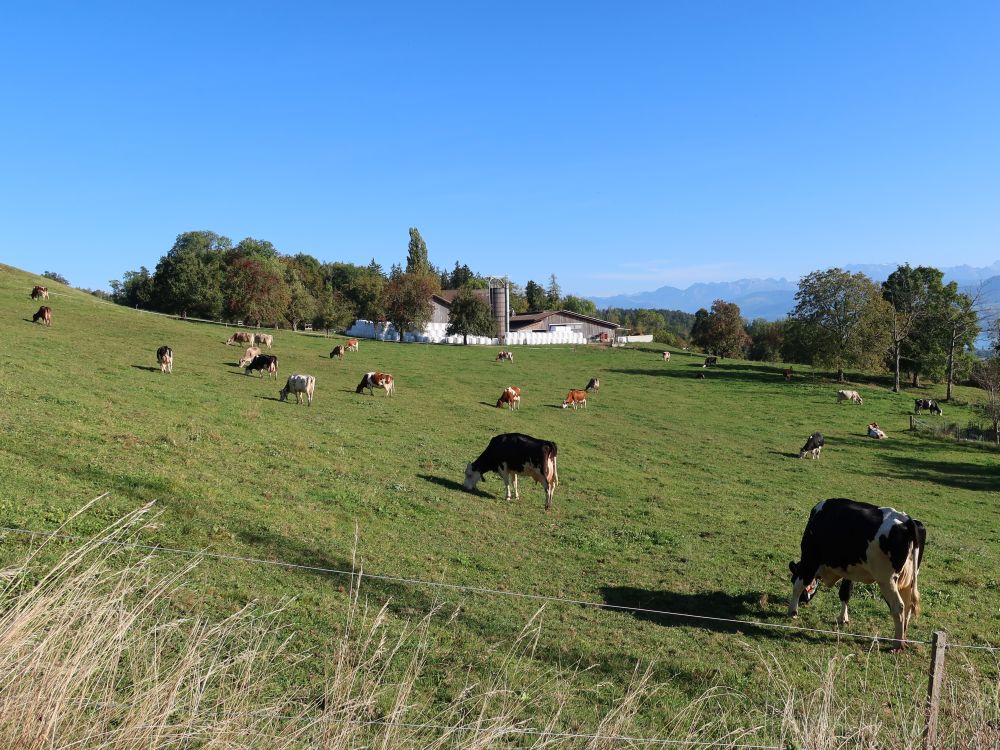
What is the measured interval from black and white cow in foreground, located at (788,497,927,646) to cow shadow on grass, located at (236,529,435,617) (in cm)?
642

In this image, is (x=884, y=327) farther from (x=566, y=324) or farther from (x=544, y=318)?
(x=544, y=318)

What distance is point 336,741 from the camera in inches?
133

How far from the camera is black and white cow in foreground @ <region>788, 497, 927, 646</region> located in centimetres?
975

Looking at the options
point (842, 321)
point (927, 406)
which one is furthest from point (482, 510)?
point (842, 321)

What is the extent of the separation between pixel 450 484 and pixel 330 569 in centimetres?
857

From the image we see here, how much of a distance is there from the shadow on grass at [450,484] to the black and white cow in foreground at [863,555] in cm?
851

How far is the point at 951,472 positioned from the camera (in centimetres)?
2970

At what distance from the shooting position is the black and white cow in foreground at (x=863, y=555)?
9750 mm

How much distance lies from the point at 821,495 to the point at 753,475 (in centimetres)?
301

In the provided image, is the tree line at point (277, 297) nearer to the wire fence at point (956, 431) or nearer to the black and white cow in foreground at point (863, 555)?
the wire fence at point (956, 431)

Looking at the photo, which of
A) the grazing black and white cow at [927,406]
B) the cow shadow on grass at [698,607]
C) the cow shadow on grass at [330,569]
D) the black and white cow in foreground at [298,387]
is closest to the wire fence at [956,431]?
the grazing black and white cow at [927,406]

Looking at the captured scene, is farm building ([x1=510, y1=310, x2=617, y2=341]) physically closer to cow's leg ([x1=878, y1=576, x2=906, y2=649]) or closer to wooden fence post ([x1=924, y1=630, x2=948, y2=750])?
cow's leg ([x1=878, y1=576, x2=906, y2=649])

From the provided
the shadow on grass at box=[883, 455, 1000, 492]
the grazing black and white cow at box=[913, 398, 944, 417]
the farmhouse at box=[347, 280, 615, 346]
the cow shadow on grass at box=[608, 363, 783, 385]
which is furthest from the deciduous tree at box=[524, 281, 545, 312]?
the shadow on grass at box=[883, 455, 1000, 492]

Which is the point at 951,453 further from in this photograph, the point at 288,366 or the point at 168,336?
the point at 168,336
